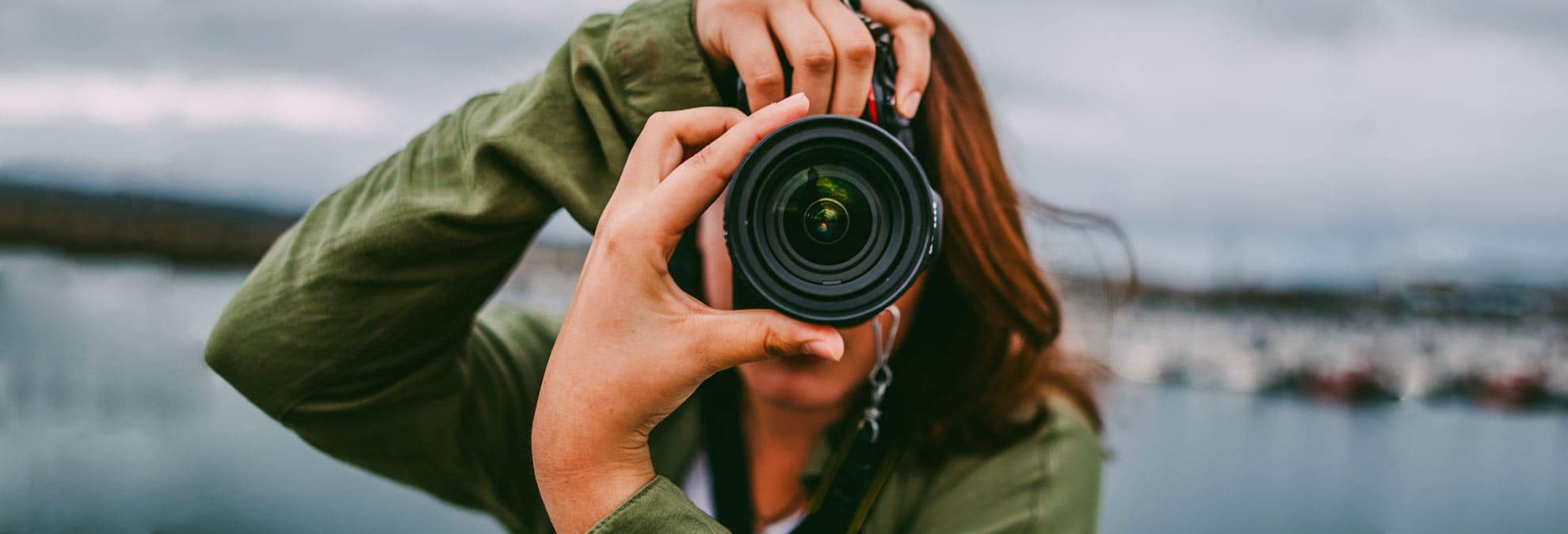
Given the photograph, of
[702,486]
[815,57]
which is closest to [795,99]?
[815,57]

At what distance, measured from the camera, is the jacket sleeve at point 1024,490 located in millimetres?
1282

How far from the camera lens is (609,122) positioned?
1093mm

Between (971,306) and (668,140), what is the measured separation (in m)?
0.68

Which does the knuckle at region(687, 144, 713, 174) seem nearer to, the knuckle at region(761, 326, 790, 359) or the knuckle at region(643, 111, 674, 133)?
the knuckle at region(643, 111, 674, 133)

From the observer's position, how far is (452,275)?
1167 millimetres

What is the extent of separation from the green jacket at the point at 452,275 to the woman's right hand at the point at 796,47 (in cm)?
4

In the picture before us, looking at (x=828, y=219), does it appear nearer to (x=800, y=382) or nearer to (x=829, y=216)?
(x=829, y=216)

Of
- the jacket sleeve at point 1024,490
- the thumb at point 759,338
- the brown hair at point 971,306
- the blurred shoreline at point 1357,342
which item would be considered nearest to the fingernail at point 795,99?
the thumb at point 759,338

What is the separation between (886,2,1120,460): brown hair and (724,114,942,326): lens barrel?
29 centimetres

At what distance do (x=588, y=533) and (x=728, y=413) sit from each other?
0.65 meters

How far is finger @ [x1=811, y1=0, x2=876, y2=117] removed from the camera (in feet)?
3.46

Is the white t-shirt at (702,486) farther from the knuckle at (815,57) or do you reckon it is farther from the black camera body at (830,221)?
the knuckle at (815,57)

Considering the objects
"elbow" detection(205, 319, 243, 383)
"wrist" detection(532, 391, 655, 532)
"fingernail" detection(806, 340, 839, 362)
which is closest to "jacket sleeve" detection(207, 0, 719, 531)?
"elbow" detection(205, 319, 243, 383)

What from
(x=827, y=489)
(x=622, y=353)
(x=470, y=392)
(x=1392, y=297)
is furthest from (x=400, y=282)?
(x=1392, y=297)
